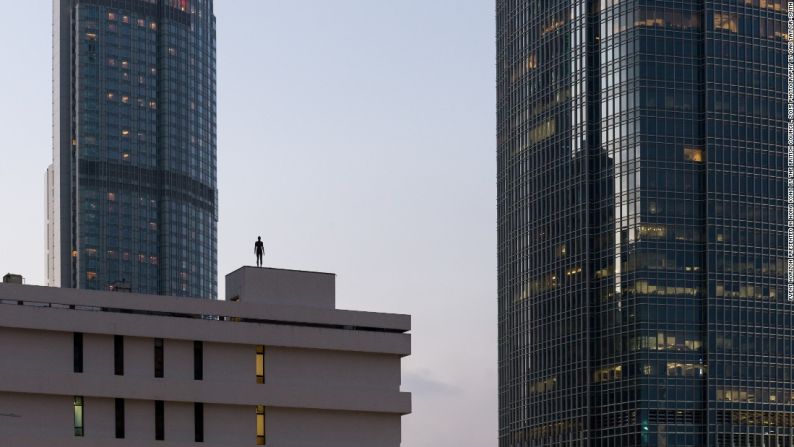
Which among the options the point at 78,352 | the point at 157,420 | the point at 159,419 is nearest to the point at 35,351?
the point at 78,352

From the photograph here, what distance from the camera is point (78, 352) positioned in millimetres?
124938

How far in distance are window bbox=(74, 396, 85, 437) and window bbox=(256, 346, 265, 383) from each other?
1437cm

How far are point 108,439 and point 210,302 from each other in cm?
1301

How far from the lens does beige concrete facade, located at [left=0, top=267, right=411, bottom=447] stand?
12294cm

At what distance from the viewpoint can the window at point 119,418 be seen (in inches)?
4911

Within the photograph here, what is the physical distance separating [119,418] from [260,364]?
12289 millimetres

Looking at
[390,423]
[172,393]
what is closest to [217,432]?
[172,393]

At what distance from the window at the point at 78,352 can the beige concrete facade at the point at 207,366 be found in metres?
0.10

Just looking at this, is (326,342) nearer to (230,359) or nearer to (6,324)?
(230,359)

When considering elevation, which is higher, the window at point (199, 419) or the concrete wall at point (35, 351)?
the concrete wall at point (35, 351)

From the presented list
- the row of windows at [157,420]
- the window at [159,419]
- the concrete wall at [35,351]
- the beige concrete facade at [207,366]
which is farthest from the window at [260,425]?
the concrete wall at [35,351]

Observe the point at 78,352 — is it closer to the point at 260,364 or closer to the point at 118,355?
the point at 118,355

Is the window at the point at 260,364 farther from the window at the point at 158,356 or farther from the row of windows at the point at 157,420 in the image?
the window at the point at 158,356

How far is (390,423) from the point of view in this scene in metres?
135
